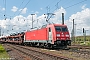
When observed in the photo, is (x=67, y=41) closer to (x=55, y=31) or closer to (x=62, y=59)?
(x=55, y=31)

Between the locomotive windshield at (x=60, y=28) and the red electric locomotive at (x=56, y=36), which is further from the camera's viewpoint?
the locomotive windshield at (x=60, y=28)

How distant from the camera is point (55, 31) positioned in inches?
1021

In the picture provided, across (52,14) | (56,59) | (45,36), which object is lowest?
(56,59)

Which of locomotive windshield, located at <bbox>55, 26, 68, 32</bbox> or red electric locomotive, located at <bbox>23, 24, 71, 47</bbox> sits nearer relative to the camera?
red electric locomotive, located at <bbox>23, 24, 71, 47</bbox>

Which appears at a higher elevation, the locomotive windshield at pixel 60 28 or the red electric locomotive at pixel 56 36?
the locomotive windshield at pixel 60 28

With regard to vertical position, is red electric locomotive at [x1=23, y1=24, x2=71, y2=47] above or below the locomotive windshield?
below

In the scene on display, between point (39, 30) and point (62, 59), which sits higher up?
point (39, 30)

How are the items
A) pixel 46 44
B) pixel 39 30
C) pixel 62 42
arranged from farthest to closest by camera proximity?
pixel 39 30, pixel 46 44, pixel 62 42

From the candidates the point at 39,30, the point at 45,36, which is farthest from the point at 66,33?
the point at 39,30

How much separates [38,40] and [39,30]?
161cm

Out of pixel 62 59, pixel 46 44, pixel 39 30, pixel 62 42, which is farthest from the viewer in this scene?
pixel 39 30

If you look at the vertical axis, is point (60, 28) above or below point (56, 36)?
above

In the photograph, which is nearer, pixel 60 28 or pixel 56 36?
pixel 56 36

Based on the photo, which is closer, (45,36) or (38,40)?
(45,36)
